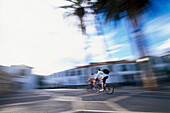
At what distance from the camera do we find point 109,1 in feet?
22.2

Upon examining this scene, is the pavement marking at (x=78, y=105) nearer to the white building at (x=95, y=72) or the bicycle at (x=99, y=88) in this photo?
the bicycle at (x=99, y=88)

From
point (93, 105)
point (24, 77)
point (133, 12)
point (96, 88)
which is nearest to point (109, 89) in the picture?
point (96, 88)

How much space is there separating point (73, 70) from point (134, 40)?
30654 millimetres

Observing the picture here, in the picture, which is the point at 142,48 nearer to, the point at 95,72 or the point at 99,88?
the point at 99,88

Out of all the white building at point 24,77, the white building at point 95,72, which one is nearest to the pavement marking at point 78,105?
the white building at point 95,72

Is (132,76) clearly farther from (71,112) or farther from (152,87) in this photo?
(71,112)

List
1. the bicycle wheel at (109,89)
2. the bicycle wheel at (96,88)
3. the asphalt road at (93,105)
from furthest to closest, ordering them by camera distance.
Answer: the bicycle wheel at (96,88) → the bicycle wheel at (109,89) → the asphalt road at (93,105)

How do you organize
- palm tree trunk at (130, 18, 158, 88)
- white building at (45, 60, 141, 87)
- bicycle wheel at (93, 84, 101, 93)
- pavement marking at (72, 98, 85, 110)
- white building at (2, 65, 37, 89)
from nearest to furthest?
pavement marking at (72, 98, 85, 110)
palm tree trunk at (130, 18, 158, 88)
bicycle wheel at (93, 84, 101, 93)
white building at (2, 65, 37, 89)
white building at (45, 60, 141, 87)

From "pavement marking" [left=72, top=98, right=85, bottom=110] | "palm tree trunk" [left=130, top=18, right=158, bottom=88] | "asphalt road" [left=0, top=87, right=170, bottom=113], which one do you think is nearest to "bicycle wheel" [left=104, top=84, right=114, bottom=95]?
"asphalt road" [left=0, top=87, right=170, bottom=113]

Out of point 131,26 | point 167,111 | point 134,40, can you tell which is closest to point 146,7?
point 131,26

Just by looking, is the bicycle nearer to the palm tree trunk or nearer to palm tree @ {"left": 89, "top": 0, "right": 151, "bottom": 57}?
the palm tree trunk

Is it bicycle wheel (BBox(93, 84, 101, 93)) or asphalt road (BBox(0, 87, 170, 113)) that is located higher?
bicycle wheel (BBox(93, 84, 101, 93))

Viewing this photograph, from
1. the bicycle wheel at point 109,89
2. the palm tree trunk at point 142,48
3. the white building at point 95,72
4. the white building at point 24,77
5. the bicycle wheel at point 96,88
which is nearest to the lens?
the bicycle wheel at point 109,89

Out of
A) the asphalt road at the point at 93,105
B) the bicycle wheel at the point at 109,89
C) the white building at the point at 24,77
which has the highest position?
the white building at the point at 24,77
